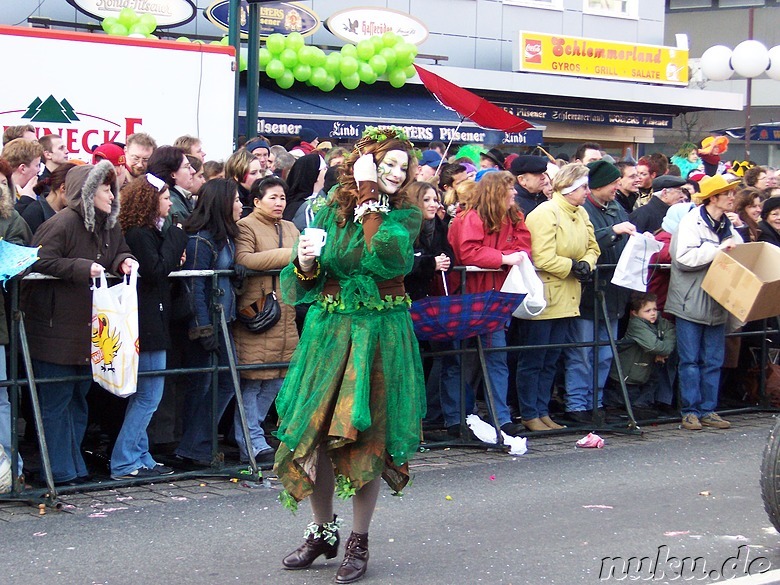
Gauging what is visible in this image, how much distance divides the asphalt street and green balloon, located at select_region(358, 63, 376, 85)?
434 inches

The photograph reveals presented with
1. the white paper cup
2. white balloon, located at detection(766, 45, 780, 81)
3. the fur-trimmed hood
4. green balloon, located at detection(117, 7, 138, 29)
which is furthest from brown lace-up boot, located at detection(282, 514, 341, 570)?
white balloon, located at detection(766, 45, 780, 81)

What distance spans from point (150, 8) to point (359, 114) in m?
3.65

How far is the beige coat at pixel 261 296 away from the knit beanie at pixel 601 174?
110 inches

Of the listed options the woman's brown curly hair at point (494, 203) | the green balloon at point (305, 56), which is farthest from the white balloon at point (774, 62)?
the woman's brown curly hair at point (494, 203)

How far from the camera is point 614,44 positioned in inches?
919

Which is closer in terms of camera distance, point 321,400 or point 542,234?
point 321,400

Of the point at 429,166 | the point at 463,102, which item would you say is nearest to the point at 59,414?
the point at 429,166

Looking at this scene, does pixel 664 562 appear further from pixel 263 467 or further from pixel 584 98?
pixel 584 98

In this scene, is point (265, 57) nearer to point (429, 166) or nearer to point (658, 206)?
point (429, 166)

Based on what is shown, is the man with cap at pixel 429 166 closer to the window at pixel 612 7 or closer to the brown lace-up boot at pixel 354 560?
the brown lace-up boot at pixel 354 560

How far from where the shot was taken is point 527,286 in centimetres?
821

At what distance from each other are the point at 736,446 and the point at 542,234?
2065mm

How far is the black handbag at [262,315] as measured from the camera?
7.45 metres

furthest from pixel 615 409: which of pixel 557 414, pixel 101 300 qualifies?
pixel 101 300
